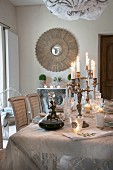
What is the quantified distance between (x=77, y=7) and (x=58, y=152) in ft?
6.85

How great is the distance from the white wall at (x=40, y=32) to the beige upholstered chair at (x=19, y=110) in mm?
2896

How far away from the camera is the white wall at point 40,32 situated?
5623 mm

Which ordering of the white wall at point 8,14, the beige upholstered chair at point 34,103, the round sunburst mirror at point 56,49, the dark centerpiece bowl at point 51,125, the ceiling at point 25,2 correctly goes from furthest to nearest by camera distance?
the round sunburst mirror at point 56,49, the ceiling at point 25,2, the white wall at point 8,14, the beige upholstered chair at point 34,103, the dark centerpiece bowl at point 51,125

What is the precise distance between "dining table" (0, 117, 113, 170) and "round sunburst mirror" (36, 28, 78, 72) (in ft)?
13.2

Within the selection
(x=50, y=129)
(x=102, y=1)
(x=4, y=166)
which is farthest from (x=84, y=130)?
(x=102, y=1)

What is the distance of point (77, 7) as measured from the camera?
311 centimetres

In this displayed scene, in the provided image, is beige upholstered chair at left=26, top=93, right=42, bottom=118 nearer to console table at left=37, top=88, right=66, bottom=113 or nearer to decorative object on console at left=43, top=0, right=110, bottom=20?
decorative object on console at left=43, top=0, right=110, bottom=20

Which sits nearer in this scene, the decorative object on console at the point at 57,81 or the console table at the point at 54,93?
the console table at the point at 54,93

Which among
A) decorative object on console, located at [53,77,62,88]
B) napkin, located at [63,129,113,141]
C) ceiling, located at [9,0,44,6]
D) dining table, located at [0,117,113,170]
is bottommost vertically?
dining table, located at [0,117,113,170]

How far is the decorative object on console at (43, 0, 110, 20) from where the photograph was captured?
9.91ft

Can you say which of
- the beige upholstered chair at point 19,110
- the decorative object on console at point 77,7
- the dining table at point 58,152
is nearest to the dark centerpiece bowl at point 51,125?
the dining table at point 58,152

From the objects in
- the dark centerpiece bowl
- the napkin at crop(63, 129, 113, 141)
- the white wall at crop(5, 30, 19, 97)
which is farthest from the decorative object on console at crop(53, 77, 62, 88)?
the napkin at crop(63, 129, 113, 141)

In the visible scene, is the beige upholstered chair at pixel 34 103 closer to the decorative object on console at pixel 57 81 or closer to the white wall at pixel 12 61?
the white wall at pixel 12 61

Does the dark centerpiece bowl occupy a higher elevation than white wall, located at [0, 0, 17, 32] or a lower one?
lower
